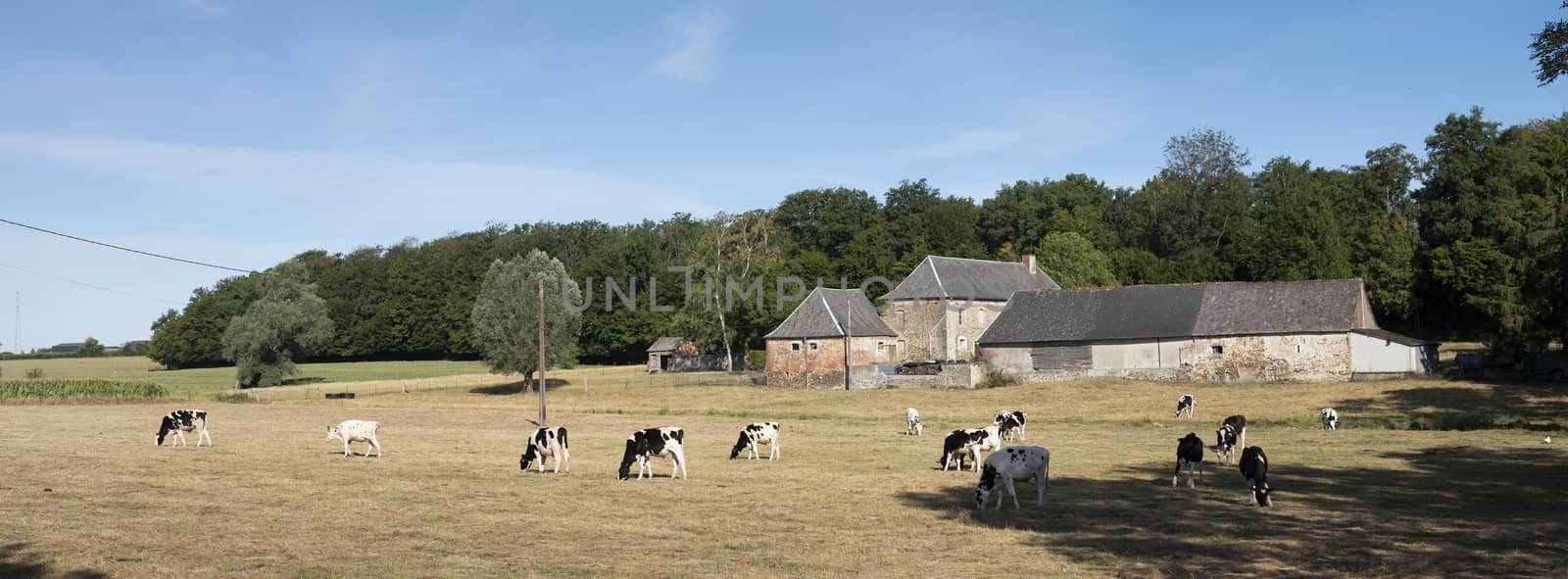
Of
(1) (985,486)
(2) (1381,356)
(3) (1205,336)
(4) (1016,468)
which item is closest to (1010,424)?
(4) (1016,468)

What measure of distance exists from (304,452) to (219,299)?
110 m

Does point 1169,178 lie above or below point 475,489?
above

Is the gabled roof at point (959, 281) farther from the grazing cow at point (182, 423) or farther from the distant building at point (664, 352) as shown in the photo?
the grazing cow at point (182, 423)

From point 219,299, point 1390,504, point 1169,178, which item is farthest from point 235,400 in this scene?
point 1169,178

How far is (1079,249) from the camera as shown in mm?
89312

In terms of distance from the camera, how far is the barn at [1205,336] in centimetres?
5800

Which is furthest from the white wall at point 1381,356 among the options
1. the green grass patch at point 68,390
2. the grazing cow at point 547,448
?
the green grass patch at point 68,390

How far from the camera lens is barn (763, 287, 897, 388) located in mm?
67938

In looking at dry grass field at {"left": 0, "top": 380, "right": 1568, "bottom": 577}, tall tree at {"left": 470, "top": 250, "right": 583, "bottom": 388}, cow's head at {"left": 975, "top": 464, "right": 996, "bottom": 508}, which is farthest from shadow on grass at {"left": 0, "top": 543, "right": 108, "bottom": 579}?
tall tree at {"left": 470, "top": 250, "right": 583, "bottom": 388}

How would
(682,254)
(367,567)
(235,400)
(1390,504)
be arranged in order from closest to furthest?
(367,567) → (1390,504) → (235,400) → (682,254)

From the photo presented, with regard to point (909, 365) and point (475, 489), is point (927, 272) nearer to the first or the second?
point (909, 365)

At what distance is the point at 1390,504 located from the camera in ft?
60.1

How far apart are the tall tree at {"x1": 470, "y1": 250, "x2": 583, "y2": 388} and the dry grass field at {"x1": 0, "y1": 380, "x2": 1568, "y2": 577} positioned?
36.6 metres

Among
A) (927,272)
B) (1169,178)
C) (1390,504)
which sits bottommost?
(1390,504)
